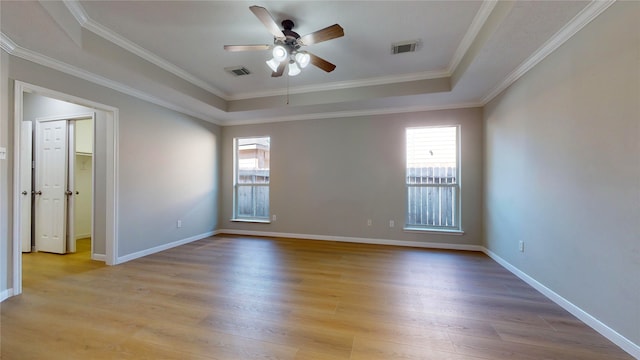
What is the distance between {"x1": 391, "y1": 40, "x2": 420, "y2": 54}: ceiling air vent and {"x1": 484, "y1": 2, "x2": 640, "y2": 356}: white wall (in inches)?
51.8

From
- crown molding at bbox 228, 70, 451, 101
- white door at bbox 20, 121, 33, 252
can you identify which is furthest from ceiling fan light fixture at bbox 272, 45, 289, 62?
white door at bbox 20, 121, 33, 252

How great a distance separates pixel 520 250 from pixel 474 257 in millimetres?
886

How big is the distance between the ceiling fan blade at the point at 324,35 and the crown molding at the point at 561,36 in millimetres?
1942

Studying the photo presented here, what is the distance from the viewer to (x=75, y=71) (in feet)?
9.89

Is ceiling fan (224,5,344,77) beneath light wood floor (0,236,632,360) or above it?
above

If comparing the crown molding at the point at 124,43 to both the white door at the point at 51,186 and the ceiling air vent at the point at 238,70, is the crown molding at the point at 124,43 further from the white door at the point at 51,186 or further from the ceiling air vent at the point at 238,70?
the white door at the point at 51,186

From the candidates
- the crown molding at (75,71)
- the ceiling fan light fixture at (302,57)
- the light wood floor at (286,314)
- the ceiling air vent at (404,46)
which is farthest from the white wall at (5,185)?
the ceiling air vent at (404,46)

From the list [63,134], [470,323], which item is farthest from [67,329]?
[63,134]

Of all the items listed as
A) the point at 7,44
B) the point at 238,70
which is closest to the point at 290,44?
the point at 238,70

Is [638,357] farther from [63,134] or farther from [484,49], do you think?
[63,134]

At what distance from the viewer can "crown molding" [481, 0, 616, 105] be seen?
→ 74.0 inches

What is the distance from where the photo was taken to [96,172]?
366 cm

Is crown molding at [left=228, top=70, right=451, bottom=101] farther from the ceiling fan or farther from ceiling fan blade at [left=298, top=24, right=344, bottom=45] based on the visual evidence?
ceiling fan blade at [left=298, top=24, right=344, bottom=45]

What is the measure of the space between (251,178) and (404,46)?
4.06 metres
